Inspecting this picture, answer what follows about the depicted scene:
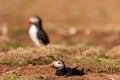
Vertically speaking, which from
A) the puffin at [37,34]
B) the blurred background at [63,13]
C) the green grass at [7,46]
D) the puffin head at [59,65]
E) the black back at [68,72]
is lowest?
the black back at [68,72]

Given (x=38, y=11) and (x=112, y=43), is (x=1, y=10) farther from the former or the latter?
(x=112, y=43)

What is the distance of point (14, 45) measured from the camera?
1636cm

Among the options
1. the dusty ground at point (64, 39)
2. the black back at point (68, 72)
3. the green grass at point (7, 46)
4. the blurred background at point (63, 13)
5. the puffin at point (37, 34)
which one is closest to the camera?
the black back at point (68, 72)

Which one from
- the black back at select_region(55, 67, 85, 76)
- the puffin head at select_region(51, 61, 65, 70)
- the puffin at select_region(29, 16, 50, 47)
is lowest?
the black back at select_region(55, 67, 85, 76)

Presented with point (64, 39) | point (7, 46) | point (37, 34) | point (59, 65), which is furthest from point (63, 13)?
point (59, 65)

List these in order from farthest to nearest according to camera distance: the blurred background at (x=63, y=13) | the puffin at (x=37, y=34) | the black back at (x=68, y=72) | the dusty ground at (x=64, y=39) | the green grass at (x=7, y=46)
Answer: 1. the blurred background at (x=63, y=13)
2. the puffin at (x=37, y=34)
3. the green grass at (x=7, y=46)
4. the dusty ground at (x=64, y=39)
5. the black back at (x=68, y=72)

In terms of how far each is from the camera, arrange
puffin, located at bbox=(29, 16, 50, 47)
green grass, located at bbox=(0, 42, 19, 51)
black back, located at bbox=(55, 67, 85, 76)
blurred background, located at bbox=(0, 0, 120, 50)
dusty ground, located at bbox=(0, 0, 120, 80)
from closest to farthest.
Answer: black back, located at bbox=(55, 67, 85, 76)
dusty ground, located at bbox=(0, 0, 120, 80)
green grass, located at bbox=(0, 42, 19, 51)
puffin, located at bbox=(29, 16, 50, 47)
blurred background, located at bbox=(0, 0, 120, 50)

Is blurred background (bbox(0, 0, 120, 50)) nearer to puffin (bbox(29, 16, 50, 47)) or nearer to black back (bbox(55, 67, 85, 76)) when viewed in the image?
puffin (bbox(29, 16, 50, 47))

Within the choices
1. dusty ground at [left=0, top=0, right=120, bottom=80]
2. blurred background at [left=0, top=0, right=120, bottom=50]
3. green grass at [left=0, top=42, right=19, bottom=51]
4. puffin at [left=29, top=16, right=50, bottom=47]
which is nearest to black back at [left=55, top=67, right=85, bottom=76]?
dusty ground at [left=0, top=0, right=120, bottom=80]

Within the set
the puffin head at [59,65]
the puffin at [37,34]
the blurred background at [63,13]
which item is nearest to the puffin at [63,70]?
the puffin head at [59,65]

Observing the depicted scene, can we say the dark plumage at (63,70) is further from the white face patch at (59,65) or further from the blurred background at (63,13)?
the blurred background at (63,13)

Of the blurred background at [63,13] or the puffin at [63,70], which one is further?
the blurred background at [63,13]

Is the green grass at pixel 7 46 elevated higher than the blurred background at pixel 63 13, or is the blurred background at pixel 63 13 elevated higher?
the blurred background at pixel 63 13

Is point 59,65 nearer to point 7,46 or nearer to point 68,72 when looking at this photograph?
point 68,72
